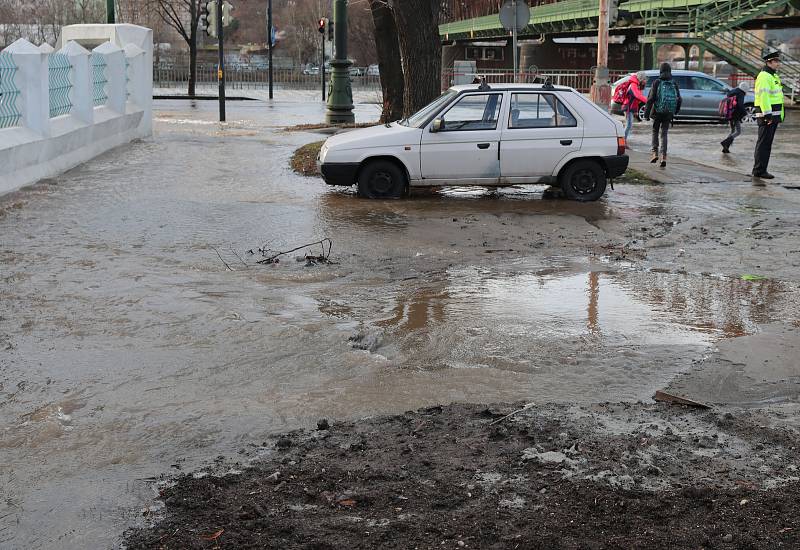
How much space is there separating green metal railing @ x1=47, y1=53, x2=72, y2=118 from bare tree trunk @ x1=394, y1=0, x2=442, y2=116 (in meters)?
5.79

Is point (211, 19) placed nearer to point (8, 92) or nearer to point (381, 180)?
point (8, 92)

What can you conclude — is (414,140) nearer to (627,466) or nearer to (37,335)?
(37,335)

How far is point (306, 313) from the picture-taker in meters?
7.63

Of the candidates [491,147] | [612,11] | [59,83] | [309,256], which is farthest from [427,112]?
[612,11]

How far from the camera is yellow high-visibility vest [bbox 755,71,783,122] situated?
1582 centimetres

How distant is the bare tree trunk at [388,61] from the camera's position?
24312 mm

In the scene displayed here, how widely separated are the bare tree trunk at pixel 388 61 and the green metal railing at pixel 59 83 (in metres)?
8.90

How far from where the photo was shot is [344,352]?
664 centimetres

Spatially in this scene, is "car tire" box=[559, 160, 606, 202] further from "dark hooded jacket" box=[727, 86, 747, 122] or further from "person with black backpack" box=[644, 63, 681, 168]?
"dark hooded jacket" box=[727, 86, 747, 122]

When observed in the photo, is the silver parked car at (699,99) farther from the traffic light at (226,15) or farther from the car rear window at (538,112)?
the car rear window at (538,112)

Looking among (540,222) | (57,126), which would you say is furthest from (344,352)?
(57,126)

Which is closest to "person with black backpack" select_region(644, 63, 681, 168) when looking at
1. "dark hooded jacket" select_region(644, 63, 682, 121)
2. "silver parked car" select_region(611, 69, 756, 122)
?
"dark hooded jacket" select_region(644, 63, 682, 121)

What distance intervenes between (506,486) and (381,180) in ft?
30.0

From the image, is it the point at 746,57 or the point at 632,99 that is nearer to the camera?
the point at 632,99
